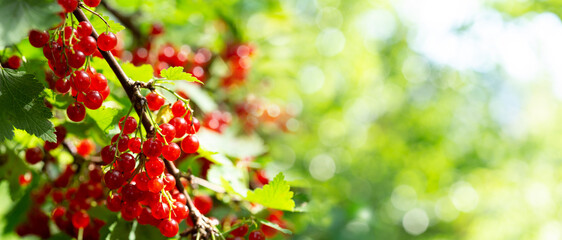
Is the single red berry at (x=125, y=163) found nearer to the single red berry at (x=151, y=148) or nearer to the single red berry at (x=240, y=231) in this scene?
the single red berry at (x=151, y=148)

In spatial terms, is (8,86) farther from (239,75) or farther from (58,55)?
(239,75)

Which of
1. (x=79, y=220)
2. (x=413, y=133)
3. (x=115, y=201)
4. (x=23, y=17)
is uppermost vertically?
(x=413, y=133)

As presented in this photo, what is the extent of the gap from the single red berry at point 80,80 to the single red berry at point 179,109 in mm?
130

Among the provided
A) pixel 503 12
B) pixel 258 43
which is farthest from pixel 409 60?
pixel 258 43

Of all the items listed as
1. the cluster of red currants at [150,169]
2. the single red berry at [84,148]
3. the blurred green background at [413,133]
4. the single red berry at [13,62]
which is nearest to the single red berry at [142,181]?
the cluster of red currants at [150,169]

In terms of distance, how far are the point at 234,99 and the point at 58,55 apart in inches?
52.0

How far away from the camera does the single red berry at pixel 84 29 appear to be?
595 mm

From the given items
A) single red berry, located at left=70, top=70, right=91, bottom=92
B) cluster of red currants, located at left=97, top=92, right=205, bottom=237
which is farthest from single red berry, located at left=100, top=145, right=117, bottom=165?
single red berry, located at left=70, top=70, right=91, bottom=92

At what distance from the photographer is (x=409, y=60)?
378cm

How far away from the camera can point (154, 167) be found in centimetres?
61

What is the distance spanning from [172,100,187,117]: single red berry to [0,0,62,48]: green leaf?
0.70 feet

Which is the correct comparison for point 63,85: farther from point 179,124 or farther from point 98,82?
point 179,124

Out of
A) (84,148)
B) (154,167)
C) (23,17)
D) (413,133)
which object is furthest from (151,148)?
(413,133)

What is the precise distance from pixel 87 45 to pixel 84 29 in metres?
0.02
